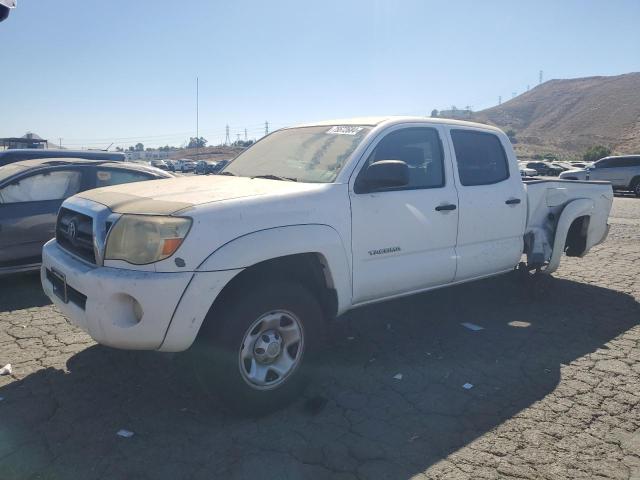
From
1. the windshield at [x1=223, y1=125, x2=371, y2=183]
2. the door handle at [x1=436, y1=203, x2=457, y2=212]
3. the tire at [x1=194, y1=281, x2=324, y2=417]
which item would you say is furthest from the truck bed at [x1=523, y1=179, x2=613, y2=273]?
the tire at [x1=194, y1=281, x2=324, y2=417]

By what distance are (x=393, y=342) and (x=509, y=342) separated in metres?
1.04

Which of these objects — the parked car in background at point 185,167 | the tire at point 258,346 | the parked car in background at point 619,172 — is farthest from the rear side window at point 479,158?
the parked car in background at point 185,167

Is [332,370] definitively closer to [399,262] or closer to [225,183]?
[399,262]

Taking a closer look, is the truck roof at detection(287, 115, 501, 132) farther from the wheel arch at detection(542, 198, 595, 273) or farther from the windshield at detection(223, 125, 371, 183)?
the wheel arch at detection(542, 198, 595, 273)

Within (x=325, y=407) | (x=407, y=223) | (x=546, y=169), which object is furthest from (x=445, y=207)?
(x=546, y=169)

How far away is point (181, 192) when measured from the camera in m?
3.31

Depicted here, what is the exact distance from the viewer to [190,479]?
2.56 meters

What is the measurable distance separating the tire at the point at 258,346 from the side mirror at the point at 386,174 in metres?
0.94

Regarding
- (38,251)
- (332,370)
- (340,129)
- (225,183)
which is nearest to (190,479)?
(332,370)

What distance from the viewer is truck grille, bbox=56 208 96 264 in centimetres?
319

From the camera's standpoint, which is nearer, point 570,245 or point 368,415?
point 368,415

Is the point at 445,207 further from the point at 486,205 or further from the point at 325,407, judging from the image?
the point at 325,407

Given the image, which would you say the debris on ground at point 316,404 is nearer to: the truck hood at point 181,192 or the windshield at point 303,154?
the truck hood at point 181,192

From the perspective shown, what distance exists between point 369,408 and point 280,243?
1251mm
